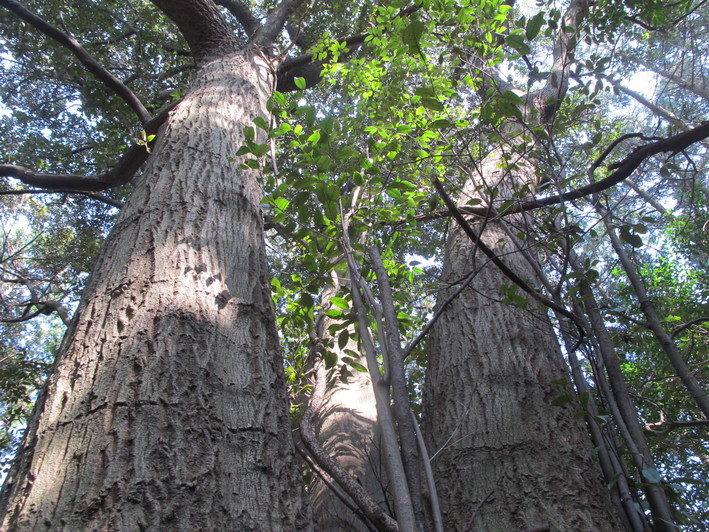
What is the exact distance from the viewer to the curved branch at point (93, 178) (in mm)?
3016

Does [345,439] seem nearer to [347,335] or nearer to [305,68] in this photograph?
[347,335]

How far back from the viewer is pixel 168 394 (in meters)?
1.14

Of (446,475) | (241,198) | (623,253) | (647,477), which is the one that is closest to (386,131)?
(241,198)

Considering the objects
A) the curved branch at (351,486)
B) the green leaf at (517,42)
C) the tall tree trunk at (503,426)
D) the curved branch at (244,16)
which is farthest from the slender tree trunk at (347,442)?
the curved branch at (244,16)

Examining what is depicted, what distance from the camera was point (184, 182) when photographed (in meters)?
1.85

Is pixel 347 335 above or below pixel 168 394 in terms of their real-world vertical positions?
above

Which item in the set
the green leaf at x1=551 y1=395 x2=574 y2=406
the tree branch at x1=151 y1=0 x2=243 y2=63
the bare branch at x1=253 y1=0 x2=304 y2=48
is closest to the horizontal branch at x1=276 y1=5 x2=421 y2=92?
the bare branch at x1=253 y1=0 x2=304 y2=48

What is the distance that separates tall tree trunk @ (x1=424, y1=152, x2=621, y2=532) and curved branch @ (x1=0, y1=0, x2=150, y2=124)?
268cm

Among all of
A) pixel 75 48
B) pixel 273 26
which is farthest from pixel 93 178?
pixel 273 26

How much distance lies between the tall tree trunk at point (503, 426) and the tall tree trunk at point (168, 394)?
0.54m

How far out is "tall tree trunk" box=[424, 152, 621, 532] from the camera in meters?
1.55

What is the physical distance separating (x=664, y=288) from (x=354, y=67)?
5.21 meters

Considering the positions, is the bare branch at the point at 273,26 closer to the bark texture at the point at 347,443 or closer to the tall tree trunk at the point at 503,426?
the bark texture at the point at 347,443

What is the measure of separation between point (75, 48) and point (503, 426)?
11.6 ft
